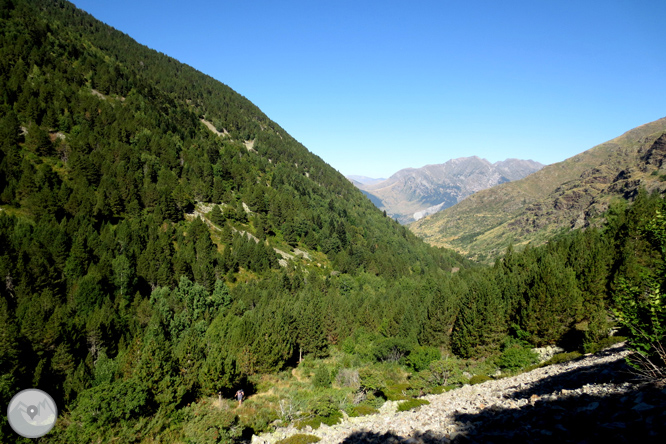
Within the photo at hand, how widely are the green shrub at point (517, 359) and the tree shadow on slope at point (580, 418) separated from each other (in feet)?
78.9

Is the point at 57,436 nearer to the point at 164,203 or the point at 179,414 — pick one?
the point at 179,414

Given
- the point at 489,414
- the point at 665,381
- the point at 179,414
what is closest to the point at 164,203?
the point at 179,414

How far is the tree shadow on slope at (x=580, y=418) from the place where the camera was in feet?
34.9

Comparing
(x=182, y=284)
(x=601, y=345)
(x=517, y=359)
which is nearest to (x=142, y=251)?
(x=182, y=284)

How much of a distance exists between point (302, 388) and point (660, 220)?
47.1 m

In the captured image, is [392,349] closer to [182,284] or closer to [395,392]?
[395,392]

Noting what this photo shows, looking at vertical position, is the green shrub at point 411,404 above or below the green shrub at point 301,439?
below

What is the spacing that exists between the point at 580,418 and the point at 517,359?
3555cm

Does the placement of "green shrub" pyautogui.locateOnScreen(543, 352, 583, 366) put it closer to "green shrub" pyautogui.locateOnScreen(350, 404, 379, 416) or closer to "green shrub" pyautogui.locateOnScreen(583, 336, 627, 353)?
"green shrub" pyautogui.locateOnScreen(583, 336, 627, 353)

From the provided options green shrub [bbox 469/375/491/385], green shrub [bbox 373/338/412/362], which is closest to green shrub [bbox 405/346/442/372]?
green shrub [bbox 373/338/412/362]
